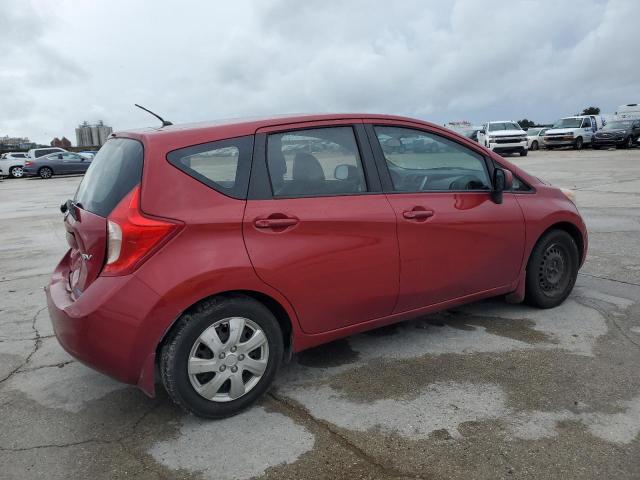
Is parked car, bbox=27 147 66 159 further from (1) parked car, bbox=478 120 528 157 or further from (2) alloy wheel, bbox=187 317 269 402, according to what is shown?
(2) alloy wheel, bbox=187 317 269 402

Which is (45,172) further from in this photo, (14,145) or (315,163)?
(14,145)

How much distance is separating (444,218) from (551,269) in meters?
1.39

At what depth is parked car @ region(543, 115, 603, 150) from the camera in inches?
1284

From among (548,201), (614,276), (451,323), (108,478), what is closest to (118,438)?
(108,478)

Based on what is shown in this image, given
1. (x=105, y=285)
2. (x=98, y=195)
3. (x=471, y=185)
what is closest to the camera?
(x=105, y=285)

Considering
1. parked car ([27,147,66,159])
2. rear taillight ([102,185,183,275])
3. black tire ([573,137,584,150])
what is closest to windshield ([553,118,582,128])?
black tire ([573,137,584,150])

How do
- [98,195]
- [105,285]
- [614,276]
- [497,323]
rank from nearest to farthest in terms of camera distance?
[105,285]
[98,195]
[497,323]
[614,276]

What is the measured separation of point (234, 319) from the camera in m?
2.95

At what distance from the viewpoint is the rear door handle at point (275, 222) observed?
300 cm

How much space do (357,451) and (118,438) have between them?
4.11 feet

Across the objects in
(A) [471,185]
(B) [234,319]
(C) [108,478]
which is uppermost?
(A) [471,185]

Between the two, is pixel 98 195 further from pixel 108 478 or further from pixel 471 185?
pixel 471 185

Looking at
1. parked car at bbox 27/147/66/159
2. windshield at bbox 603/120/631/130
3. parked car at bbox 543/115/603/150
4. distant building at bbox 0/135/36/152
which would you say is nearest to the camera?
windshield at bbox 603/120/631/130

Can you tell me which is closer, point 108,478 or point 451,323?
point 108,478
